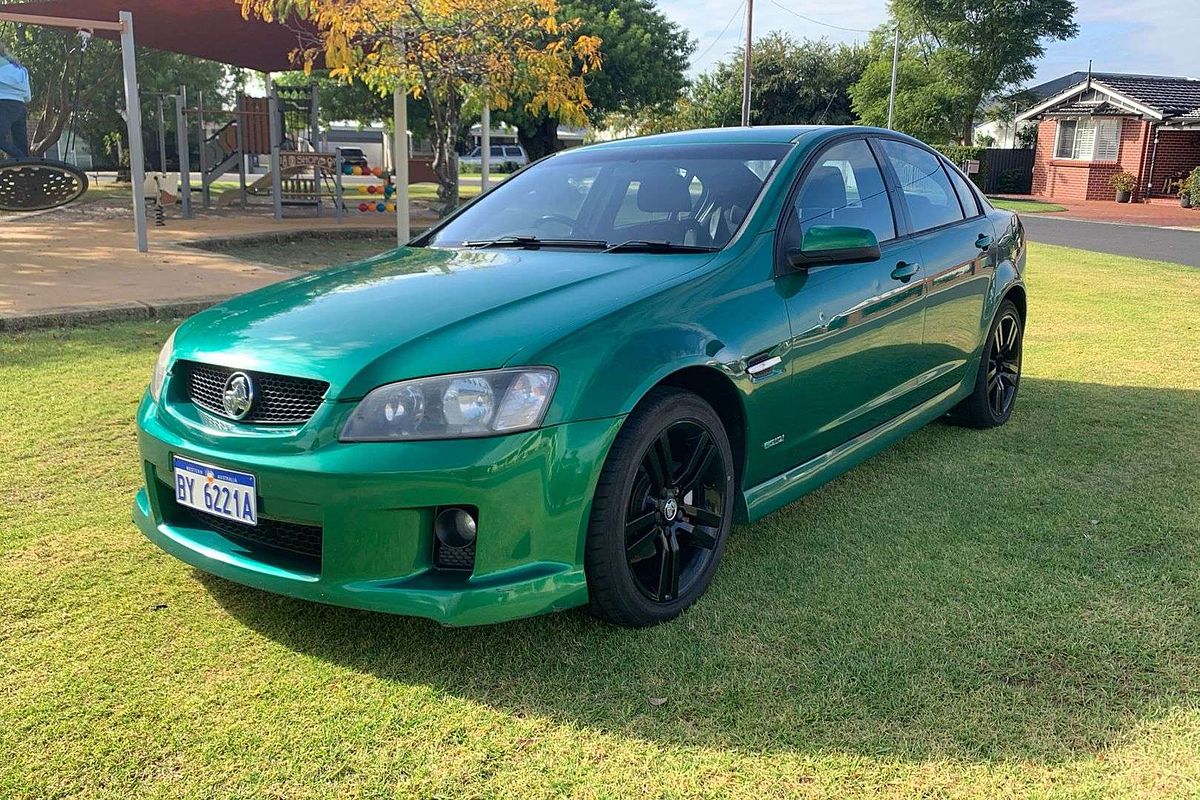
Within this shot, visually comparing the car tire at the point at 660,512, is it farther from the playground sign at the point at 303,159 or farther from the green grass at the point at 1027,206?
the green grass at the point at 1027,206

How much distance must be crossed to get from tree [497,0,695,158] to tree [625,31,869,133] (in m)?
17.1

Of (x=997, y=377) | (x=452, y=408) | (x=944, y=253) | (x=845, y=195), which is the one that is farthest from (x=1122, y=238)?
(x=452, y=408)

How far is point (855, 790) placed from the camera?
7.19 ft

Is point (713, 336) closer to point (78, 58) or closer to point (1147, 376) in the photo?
point (1147, 376)

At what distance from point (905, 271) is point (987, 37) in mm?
40938

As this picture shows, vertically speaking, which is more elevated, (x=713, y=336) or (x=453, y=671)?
(x=713, y=336)

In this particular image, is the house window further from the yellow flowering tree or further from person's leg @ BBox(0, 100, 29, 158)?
person's leg @ BBox(0, 100, 29, 158)

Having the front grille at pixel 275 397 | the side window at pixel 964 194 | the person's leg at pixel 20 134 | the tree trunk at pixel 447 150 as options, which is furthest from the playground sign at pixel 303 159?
the front grille at pixel 275 397

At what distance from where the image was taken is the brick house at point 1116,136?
3269 centimetres

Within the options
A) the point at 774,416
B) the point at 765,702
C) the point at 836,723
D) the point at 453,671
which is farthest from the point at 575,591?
the point at 774,416

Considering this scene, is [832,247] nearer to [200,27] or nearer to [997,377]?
[997,377]

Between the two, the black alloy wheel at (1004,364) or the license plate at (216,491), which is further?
the black alloy wheel at (1004,364)

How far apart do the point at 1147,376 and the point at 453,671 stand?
5465 millimetres

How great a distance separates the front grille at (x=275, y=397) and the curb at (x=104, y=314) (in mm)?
4315
